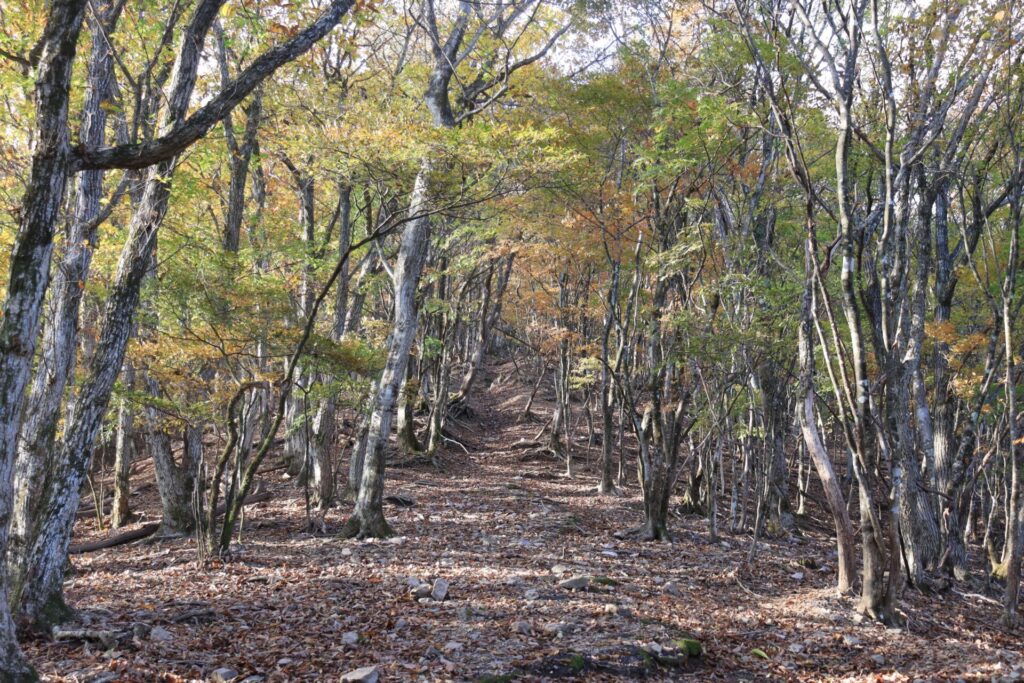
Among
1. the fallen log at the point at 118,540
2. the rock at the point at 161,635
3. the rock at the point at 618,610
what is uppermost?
the rock at the point at 161,635

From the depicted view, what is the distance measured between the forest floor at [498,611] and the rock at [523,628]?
35 millimetres

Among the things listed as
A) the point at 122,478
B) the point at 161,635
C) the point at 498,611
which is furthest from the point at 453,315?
the point at 161,635

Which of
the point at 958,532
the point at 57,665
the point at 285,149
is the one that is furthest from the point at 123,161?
the point at 958,532

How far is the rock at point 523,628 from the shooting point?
592 centimetres

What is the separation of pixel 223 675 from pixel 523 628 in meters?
2.56

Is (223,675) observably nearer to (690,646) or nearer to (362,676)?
(362,676)

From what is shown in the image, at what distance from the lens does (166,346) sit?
853 centimetres

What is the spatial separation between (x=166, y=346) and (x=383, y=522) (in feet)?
13.0

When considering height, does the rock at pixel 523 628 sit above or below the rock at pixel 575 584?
above

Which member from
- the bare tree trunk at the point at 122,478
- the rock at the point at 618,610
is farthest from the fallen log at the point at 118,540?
the rock at the point at 618,610

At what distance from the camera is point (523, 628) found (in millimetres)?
5984

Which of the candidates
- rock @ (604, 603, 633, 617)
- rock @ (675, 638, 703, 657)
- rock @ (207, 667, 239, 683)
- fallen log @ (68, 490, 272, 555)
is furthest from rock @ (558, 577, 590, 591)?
fallen log @ (68, 490, 272, 555)

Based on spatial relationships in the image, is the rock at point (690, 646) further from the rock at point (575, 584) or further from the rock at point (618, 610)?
the rock at point (575, 584)

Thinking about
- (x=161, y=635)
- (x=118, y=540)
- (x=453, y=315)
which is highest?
(x=453, y=315)
